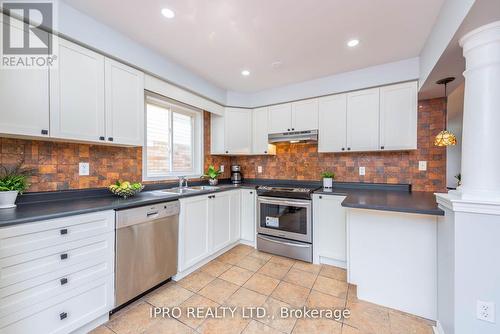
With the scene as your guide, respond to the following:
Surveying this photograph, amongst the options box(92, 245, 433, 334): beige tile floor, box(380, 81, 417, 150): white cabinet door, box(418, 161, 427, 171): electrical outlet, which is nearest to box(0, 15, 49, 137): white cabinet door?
box(92, 245, 433, 334): beige tile floor

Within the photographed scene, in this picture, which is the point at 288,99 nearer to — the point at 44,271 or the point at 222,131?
the point at 222,131

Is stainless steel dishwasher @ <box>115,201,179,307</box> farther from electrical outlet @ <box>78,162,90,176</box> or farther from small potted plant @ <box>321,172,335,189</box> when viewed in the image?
small potted plant @ <box>321,172,335,189</box>

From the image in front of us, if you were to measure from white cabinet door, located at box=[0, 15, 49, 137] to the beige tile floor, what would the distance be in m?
1.56

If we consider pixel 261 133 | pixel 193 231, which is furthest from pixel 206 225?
pixel 261 133

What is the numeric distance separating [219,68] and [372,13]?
169 cm

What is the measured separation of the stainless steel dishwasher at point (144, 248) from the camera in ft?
5.40

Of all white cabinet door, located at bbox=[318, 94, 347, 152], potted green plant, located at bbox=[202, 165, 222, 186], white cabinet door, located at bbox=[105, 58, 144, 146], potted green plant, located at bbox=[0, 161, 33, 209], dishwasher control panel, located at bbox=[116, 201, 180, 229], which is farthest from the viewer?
potted green plant, located at bbox=[202, 165, 222, 186]

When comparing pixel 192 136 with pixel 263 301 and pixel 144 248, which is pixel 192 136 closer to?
pixel 144 248

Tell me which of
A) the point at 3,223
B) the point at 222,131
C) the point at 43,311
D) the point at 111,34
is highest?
the point at 111,34

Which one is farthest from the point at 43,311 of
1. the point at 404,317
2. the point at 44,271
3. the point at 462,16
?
the point at 462,16

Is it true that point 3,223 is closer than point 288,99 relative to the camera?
Yes

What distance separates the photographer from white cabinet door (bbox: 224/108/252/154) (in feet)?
11.0

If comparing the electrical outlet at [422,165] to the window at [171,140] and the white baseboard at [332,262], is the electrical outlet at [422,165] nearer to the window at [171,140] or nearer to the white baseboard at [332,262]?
the white baseboard at [332,262]

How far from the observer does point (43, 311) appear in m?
1.25
